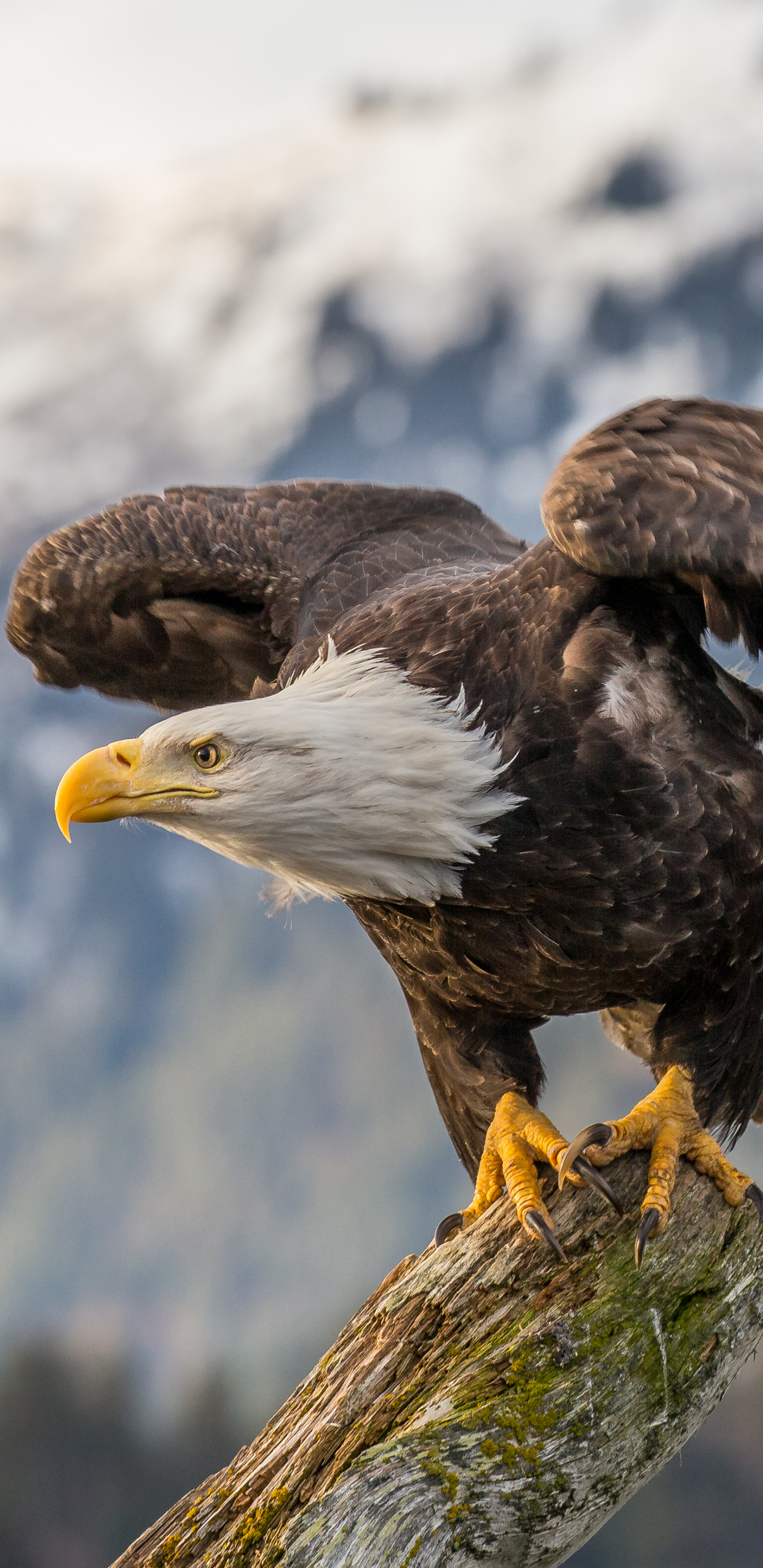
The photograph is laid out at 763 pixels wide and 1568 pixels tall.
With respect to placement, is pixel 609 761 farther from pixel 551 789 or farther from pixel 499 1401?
pixel 499 1401

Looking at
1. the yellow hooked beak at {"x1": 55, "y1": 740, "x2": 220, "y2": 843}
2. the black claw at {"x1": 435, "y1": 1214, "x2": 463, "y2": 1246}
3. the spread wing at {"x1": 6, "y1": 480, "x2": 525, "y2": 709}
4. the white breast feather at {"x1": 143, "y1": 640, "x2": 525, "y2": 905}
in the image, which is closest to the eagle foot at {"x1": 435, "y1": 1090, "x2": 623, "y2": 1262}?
the black claw at {"x1": 435, "y1": 1214, "x2": 463, "y2": 1246}

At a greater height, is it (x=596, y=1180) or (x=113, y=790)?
(x=113, y=790)

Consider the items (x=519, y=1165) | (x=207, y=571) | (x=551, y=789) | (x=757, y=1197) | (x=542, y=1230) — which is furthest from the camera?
(x=207, y=571)

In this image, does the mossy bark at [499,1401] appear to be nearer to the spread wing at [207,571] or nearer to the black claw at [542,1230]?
the black claw at [542,1230]

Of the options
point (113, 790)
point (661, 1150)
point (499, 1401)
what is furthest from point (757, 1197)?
point (113, 790)

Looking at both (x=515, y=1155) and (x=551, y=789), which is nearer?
(x=551, y=789)

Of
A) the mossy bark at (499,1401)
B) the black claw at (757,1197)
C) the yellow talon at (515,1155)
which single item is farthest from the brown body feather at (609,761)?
the mossy bark at (499,1401)

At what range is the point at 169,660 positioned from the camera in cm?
512

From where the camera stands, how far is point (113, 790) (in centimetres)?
306

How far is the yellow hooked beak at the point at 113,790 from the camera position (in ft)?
10.0

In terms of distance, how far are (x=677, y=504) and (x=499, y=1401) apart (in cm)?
194

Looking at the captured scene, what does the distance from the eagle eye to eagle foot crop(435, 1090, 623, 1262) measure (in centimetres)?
130

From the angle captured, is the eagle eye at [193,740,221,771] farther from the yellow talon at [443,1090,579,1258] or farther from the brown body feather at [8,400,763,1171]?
the yellow talon at [443,1090,579,1258]

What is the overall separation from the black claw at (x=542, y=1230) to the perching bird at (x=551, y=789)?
1cm
